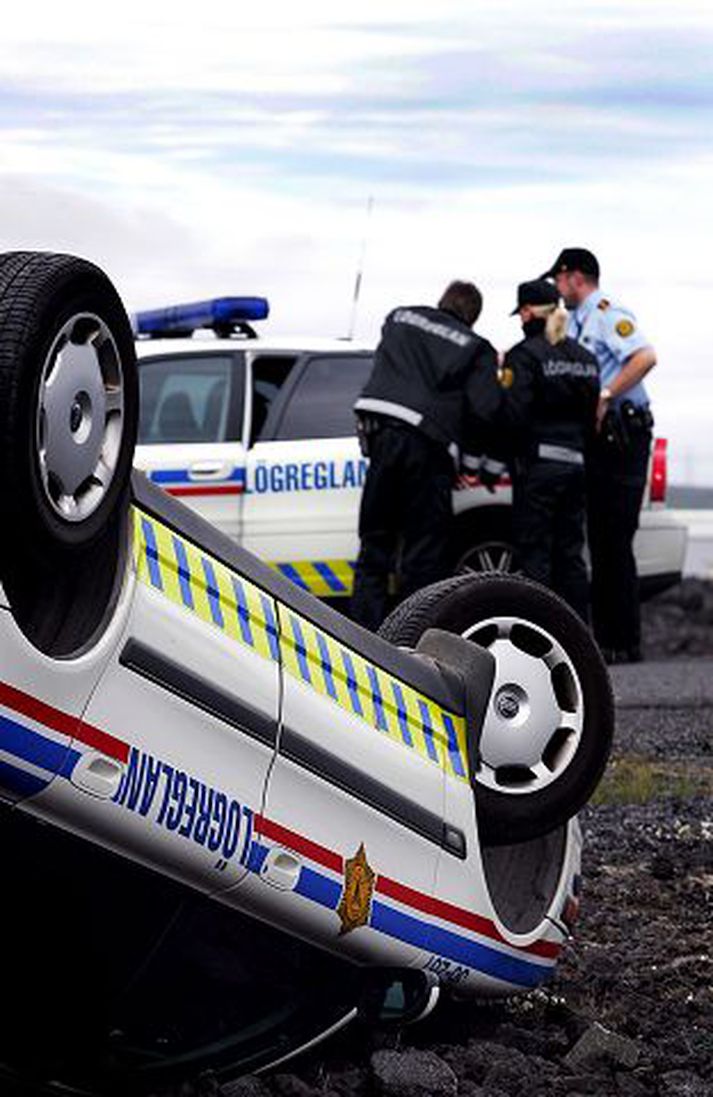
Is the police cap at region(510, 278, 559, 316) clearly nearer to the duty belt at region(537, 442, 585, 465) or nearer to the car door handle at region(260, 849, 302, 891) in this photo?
the duty belt at region(537, 442, 585, 465)

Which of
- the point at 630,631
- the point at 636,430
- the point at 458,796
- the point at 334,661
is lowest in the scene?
the point at 630,631

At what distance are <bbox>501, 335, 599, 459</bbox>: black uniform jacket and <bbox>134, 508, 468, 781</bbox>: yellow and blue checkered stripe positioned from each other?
789 cm

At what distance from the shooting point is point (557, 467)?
13336mm

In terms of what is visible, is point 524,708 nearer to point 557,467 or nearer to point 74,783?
point 74,783

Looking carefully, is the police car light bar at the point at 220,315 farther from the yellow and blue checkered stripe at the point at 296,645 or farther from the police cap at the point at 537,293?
the yellow and blue checkered stripe at the point at 296,645

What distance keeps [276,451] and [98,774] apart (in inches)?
382

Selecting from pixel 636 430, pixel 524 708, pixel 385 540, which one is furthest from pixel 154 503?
pixel 636 430

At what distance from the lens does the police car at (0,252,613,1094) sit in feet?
12.9

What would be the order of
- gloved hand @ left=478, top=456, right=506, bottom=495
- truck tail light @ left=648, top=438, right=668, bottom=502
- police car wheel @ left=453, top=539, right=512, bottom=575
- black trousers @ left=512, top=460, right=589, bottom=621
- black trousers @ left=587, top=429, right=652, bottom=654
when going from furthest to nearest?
1. truck tail light @ left=648, top=438, right=668, bottom=502
2. black trousers @ left=587, top=429, right=652, bottom=654
3. police car wheel @ left=453, top=539, right=512, bottom=575
4. black trousers @ left=512, top=460, right=589, bottom=621
5. gloved hand @ left=478, top=456, right=506, bottom=495

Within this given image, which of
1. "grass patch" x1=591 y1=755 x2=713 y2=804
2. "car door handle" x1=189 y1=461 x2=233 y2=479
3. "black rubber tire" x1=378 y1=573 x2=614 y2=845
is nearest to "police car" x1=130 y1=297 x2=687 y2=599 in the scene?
"car door handle" x1=189 y1=461 x2=233 y2=479

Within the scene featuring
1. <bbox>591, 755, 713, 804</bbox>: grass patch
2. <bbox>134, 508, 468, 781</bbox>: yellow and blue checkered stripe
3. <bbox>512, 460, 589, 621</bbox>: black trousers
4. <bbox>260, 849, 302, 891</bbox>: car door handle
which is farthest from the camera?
<bbox>512, 460, 589, 621</bbox>: black trousers

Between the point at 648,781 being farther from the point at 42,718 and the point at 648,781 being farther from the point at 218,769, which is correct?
the point at 42,718

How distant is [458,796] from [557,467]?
8.41m

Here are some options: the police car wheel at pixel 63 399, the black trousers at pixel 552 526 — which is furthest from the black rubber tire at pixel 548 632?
the black trousers at pixel 552 526
